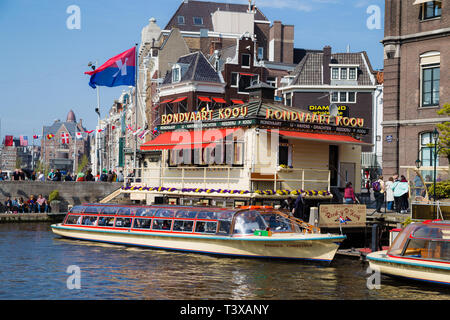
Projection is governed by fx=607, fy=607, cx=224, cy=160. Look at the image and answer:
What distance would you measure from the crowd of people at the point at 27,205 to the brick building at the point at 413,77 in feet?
86.5

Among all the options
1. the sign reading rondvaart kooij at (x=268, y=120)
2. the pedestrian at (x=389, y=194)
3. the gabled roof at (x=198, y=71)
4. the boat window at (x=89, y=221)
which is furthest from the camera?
the gabled roof at (x=198, y=71)

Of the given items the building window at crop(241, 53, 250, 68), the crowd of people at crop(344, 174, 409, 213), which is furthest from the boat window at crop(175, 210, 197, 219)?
the building window at crop(241, 53, 250, 68)

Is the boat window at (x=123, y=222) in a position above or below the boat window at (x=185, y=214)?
below

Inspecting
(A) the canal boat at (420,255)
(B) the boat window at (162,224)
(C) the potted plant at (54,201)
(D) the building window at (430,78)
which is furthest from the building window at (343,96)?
(A) the canal boat at (420,255)

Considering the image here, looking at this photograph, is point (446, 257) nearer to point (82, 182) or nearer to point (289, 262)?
point (289, 262)

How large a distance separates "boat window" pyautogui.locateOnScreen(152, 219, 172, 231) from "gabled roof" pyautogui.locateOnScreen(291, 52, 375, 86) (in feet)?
141

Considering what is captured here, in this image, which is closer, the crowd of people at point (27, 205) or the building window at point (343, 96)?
the crowd of people at point (27, 205)

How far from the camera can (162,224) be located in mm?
29781

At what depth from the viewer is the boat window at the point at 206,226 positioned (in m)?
27.5

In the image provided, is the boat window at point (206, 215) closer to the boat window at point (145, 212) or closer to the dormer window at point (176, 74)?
the boat window at point (145, 212)

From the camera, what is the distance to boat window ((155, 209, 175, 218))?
29.5 m

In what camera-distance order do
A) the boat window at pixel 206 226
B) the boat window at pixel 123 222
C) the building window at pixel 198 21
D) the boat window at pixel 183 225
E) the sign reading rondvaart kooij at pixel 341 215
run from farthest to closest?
1. the building window at pixel 198 21
2. the boat window at pixel 123 222
3. the boat window at pixel 183 225
4. the sign reading rondvaart kooij at pixel 341 215
5. the boat window at pixel 206 226

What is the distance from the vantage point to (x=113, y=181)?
5503 centimetres
